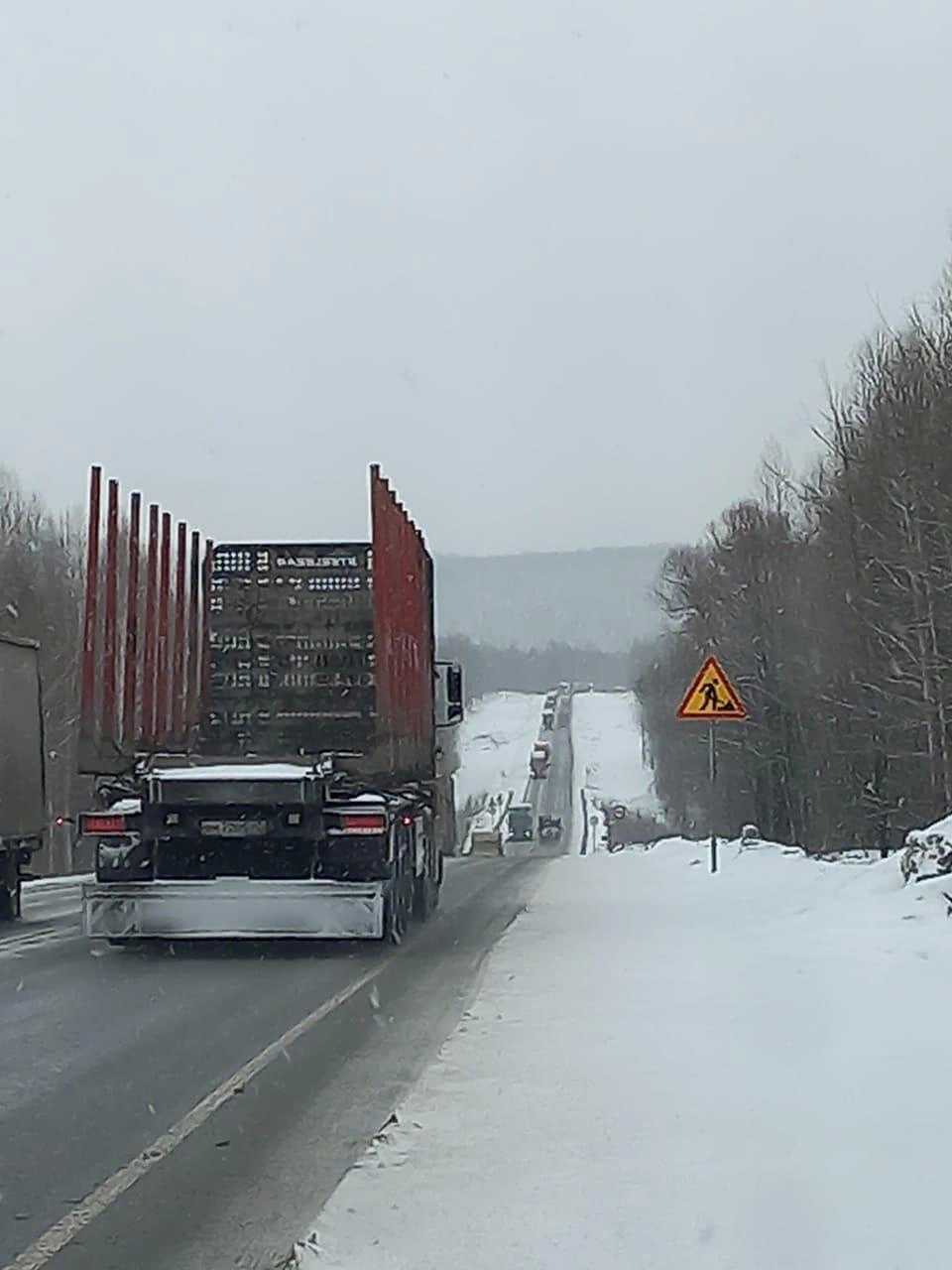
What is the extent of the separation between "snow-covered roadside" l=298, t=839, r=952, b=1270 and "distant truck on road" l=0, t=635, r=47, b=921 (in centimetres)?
809

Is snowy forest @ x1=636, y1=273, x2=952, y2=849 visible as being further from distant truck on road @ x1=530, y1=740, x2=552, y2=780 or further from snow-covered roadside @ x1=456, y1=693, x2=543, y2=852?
distant truck on road @ x1=530, y1=740, x2=552, y2=780

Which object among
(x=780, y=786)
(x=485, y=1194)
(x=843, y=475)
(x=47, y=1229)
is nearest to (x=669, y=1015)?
(x=485, y=1194)

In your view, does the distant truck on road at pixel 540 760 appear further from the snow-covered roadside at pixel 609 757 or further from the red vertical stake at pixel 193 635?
the red vertical stake at pixel 193 635

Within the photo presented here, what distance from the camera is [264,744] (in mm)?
18109

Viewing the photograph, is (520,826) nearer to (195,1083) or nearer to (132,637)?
(132,637)

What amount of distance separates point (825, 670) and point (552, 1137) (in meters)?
39.6

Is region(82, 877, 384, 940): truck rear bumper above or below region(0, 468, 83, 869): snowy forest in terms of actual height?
below

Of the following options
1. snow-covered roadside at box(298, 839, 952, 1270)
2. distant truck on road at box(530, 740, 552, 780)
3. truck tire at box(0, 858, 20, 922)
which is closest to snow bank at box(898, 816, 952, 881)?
snow-covered roadside at box(298, 839, 952, 1270)

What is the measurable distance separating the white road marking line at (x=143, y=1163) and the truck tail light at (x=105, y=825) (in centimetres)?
406

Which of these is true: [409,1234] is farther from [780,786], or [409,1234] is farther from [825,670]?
[780,786]

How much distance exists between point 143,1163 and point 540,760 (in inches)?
4053

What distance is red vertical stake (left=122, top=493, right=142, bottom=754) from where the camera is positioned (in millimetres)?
16672

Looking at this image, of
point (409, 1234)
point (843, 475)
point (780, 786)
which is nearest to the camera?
point (409, 1234)

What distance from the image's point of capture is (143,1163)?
25.0 ft
